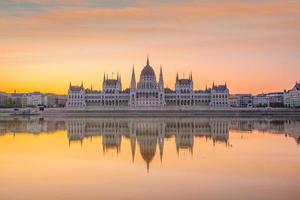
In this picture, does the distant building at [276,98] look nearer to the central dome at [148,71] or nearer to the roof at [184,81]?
the roof at [184,81]

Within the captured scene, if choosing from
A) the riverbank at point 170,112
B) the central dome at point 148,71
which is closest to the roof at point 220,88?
the central dome at point 148,71

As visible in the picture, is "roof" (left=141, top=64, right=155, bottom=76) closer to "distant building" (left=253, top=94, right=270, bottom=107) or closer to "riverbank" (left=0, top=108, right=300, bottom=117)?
"riverbank" (left=0, top=108, right=300, bottom=117)

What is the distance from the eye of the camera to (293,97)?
144500 millimetres

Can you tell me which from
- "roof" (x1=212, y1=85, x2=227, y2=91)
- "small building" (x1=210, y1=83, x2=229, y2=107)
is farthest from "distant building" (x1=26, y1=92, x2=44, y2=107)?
"small building" (x1=210, y1=83, x2=229, y2=107)

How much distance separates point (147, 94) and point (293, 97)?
41572mm

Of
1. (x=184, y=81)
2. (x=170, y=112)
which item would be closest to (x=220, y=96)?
(x=184, y=81)

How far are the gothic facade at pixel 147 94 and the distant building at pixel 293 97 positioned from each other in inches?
843

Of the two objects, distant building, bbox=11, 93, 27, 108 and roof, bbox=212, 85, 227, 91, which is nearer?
roof, bbox=212, 85, 227, 91

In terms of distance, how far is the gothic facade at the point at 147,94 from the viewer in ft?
430

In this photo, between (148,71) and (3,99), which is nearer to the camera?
(148,71)

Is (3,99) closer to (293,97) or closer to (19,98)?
(19,98)

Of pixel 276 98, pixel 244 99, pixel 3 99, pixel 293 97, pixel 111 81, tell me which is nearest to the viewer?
pixel 111 81

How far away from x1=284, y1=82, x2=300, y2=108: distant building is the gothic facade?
2140 centimetres

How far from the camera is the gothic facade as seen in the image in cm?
13112
